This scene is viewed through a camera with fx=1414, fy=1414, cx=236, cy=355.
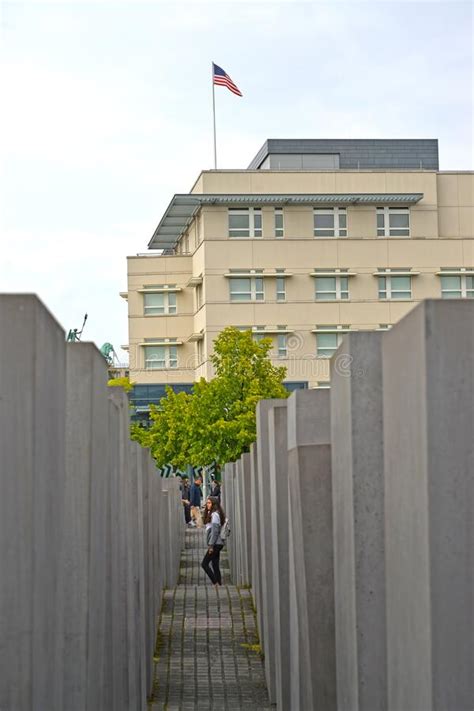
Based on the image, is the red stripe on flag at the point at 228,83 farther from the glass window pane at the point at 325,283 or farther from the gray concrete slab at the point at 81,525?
the gray concrete slab at the point at 81,525

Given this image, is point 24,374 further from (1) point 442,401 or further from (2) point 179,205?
(2) point 179,205

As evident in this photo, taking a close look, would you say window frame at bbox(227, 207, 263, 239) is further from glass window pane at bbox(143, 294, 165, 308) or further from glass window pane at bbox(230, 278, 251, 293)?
glass window pane at bbox(143, 294, 165, 308)

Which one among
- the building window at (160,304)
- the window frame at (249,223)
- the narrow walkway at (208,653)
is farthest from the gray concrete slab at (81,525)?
the building window at (160,304)

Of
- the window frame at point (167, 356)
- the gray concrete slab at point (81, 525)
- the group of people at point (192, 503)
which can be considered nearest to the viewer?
the gray concrete slab at point (81, 525)

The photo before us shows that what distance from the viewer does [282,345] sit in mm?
79938

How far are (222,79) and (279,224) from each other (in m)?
8.99

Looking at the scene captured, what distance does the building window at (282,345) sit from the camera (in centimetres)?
7962

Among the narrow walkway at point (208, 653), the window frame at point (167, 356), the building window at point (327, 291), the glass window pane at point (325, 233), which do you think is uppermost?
the glass window pane at point (325, 233)

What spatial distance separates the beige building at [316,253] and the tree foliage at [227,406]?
15767 millimetres

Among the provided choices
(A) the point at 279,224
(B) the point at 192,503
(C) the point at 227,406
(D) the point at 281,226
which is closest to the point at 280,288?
(D) the point at 281,226

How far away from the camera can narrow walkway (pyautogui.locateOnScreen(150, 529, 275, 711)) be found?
15.0 metres

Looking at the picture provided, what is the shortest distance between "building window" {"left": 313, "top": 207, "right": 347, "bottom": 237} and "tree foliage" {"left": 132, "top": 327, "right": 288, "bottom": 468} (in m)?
18.3

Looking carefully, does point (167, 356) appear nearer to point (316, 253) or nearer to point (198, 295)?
point (198, 295)

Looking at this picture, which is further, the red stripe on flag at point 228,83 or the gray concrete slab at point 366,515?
the red stripe on flag at point 228,83
